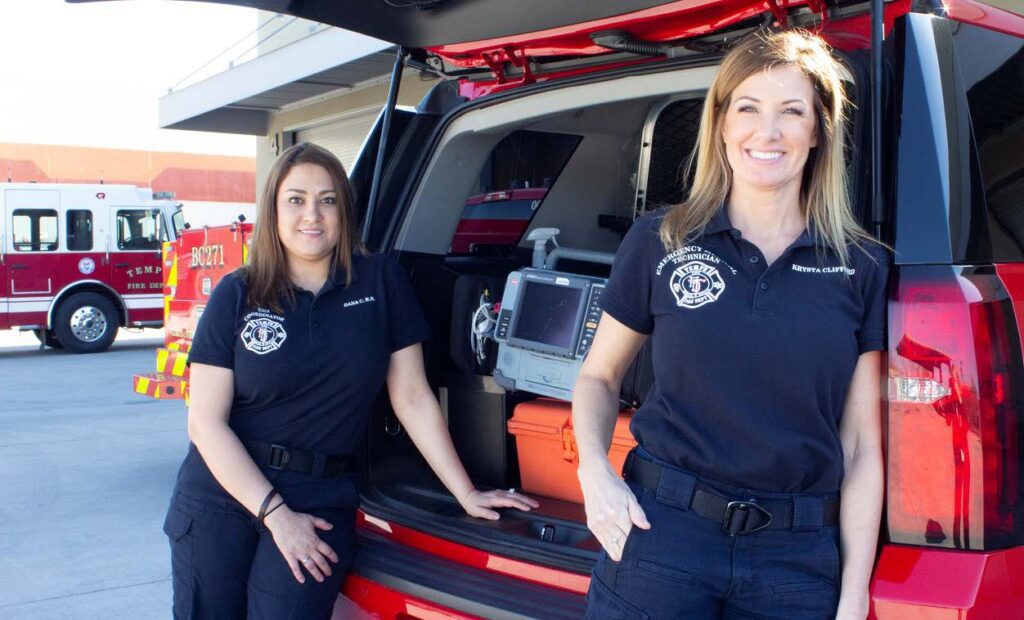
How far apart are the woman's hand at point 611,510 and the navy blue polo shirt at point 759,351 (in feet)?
0.33

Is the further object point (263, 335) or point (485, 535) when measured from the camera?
point (263, 335)

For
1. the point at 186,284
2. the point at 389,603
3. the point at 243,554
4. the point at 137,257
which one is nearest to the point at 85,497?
the point at 186,284

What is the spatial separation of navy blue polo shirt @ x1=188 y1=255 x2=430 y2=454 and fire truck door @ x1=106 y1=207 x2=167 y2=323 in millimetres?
13017

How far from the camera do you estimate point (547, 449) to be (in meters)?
2.93

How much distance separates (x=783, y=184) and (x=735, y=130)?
0.40 feet

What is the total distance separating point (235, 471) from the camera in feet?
8.18

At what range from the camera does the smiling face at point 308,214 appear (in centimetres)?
263

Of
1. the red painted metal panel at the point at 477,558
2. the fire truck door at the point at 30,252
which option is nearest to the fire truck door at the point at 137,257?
the fire truck door at the point at 30,252

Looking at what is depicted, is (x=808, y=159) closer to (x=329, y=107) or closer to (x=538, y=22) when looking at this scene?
(x=538, y=22)

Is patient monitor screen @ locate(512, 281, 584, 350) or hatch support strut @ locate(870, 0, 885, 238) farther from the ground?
hatch support strut @ locate(870, 0, 885, 238)

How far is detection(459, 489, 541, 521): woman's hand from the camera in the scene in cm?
266

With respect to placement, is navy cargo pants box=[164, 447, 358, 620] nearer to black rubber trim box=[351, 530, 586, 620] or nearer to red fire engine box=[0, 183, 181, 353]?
black rubber trim box=[351, 530, 586, 620]

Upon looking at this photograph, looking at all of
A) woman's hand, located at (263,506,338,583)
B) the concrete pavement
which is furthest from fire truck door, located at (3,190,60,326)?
woman's hand, located at (263,506,338,583)

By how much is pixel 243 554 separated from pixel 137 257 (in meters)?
13.4
